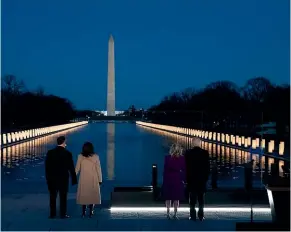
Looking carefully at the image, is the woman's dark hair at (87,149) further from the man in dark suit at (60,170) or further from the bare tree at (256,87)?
the bare tree at (256,87)

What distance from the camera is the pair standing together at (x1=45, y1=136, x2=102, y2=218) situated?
10.1m

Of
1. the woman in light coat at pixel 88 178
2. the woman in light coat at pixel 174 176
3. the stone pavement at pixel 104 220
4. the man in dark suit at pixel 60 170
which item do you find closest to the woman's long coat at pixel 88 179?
the woman in light coat at pixel 88 178

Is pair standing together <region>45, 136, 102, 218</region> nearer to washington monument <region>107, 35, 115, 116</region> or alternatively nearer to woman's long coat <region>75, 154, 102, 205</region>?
woman's long coat <region>75, 154, 102, 205</region>

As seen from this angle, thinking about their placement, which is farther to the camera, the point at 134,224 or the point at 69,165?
the point at 69,165

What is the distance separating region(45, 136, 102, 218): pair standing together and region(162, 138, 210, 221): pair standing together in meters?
1.26

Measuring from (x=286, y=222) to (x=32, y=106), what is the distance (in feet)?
293

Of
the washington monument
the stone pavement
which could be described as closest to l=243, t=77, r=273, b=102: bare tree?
the washington monument

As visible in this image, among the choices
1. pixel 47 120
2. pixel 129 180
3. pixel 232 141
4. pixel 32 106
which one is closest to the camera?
pixel 129 180

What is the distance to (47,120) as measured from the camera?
11181cm

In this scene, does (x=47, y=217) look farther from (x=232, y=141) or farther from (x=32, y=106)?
(x=32, y=106)

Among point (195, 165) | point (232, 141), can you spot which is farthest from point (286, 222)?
point (232, 141)

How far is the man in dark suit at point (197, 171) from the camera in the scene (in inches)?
391

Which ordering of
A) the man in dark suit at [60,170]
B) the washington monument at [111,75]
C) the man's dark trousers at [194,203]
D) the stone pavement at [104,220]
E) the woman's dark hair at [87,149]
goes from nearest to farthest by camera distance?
the stone pavement at [104,220] < the man's dark trousers at [194,203] < the man in dark suit at [60,170] < the woman's dark hair at [87,149] < the washington monument at [111,75]

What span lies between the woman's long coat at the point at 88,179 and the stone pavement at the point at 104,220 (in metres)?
0.32
